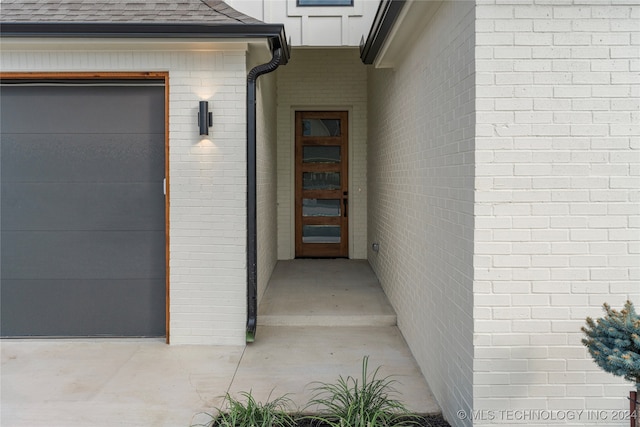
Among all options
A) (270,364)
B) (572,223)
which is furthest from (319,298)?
(572,223)

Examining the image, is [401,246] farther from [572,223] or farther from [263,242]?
[572,223]

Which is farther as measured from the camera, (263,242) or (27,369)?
(263,242)

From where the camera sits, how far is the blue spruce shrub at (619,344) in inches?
74.0

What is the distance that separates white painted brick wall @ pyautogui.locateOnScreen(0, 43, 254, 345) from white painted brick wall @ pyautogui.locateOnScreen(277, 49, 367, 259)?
3.57m

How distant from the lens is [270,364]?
373 cm

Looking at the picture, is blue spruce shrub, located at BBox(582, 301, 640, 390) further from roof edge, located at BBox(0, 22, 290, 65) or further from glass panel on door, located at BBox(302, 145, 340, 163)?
→ glass panel on door, located at BBox(302, 145, 340, 163)

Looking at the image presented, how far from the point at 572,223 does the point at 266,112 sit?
4320mm

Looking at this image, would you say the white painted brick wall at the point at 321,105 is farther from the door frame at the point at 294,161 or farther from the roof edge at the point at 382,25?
the roof edge at the point at 382,25

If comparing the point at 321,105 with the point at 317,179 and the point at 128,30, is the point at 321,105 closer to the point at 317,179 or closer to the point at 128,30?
the point at 317,179

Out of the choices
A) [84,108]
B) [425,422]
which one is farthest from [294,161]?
[425,422]

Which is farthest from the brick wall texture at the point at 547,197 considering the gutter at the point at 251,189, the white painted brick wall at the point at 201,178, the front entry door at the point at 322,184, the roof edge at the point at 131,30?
the front entry door at the point at 322,184

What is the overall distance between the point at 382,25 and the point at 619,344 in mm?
2867

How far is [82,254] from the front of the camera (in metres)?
4.27

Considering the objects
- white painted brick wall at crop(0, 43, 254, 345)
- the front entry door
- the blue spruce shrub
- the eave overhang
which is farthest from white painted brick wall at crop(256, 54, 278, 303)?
the blue spruce shrub
